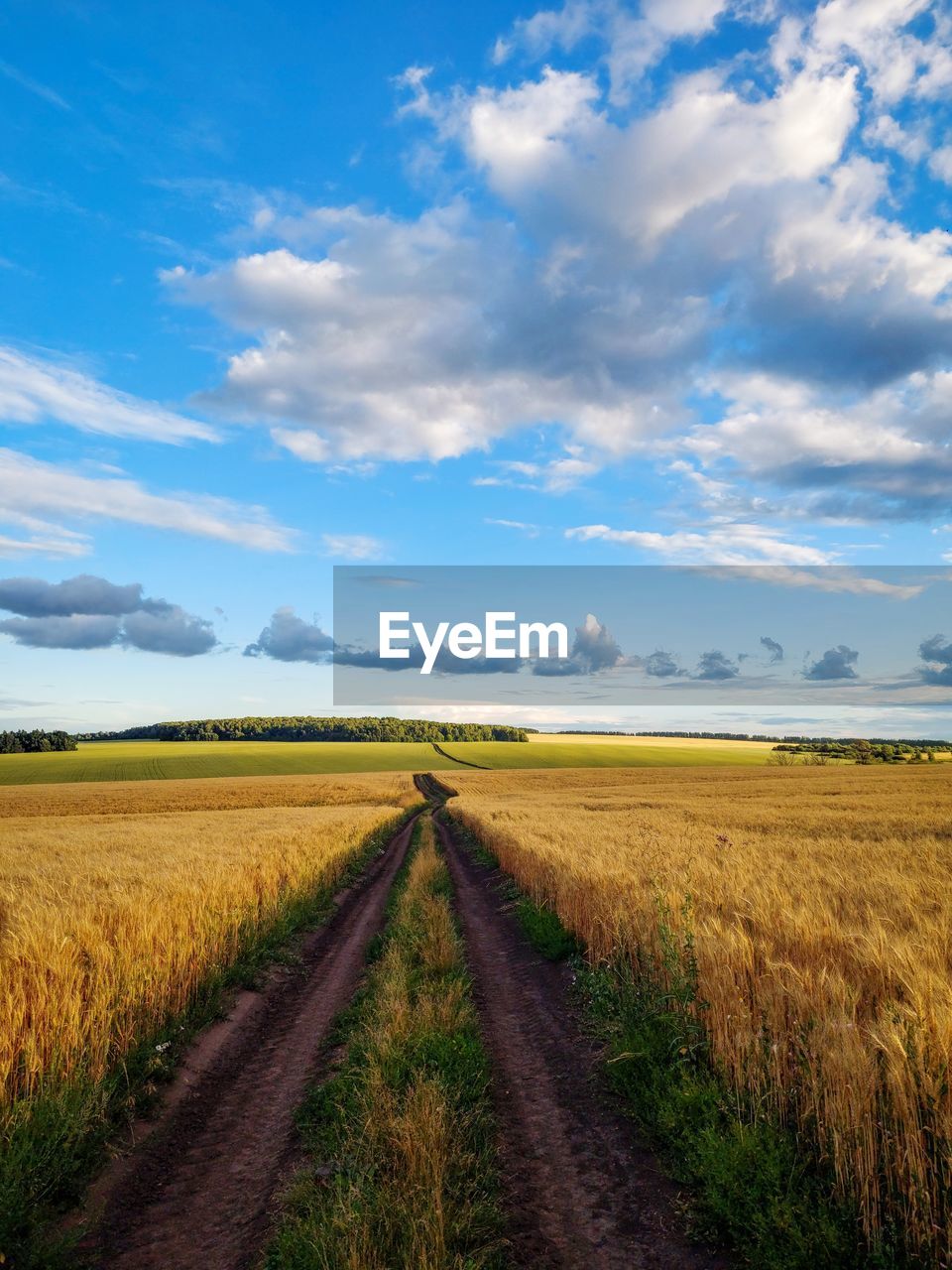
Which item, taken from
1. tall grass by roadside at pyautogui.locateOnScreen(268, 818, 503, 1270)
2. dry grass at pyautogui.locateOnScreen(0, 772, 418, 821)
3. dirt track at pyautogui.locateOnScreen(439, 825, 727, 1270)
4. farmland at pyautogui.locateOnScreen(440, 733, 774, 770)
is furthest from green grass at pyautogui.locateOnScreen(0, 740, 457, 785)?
dirt track at pyautogui.locateOnScreen(439, 825, 727, 1270)

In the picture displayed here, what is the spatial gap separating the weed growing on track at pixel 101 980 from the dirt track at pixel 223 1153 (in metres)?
0.39

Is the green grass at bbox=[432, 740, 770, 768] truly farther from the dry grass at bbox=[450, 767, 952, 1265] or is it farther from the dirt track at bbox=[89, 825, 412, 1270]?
the dirt track at bbox=[89, 825, 412, 1270]

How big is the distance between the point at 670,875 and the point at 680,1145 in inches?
230

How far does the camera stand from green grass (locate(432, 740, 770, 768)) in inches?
4493

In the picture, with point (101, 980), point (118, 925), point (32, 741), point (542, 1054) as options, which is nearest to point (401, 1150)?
point (542, 1054)

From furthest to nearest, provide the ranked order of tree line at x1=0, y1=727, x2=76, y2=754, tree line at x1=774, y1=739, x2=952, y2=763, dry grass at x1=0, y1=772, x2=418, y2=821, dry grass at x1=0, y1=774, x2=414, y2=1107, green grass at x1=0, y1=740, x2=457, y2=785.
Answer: tree line at x1=0, y1=727, x2=76, y2=754 < tree line at x1=774, y1=739, x2=952, y2=763 < green grass at x1=0, y1=740, x2=457, y2=785 < dry grass at x1=0, y1=772, x2=418, y2=821 < dry grass at x1=0, y1=774, x2=414, y2=1107

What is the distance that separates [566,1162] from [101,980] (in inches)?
208

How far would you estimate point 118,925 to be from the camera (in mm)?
9094

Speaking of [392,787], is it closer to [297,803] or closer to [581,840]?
[297,803]

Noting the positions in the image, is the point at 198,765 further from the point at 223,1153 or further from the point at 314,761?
the point at 223,1153

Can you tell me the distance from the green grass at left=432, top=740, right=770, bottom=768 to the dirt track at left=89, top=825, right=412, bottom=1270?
103m

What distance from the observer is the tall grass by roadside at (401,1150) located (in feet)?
13.1

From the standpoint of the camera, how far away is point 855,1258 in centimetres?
376

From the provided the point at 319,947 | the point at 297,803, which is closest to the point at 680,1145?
the point at 319,947
